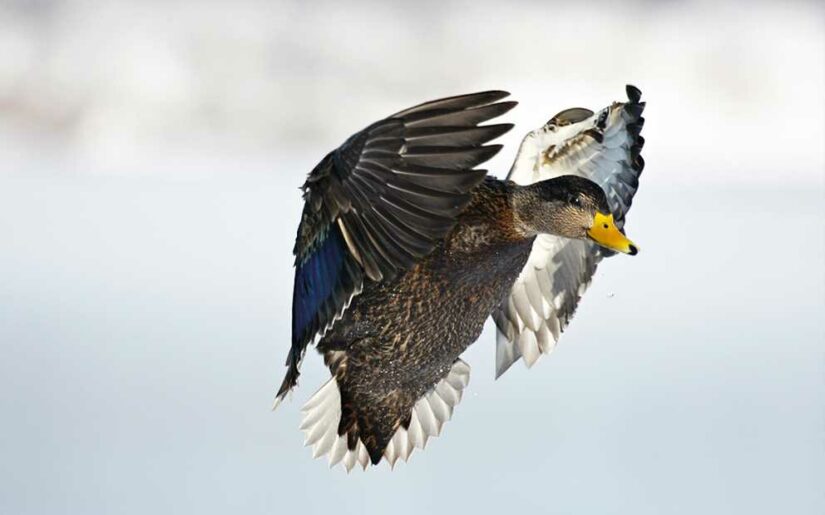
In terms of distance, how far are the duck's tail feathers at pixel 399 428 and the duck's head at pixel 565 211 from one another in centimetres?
62

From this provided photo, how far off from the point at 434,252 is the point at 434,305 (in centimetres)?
13

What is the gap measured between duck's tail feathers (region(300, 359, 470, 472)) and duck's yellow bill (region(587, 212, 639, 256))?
0.67 m

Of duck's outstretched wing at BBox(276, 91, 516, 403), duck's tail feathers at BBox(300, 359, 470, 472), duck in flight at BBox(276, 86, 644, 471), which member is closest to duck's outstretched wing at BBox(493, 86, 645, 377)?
duck in flight at BBox(276, 86, 644, 471)

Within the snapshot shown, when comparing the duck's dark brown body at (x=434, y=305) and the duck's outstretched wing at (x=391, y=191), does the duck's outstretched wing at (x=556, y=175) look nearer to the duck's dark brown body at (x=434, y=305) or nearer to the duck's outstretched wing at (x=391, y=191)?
the duck's dark brown body at (x=434, y=305)

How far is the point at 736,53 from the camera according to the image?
22.7 ft

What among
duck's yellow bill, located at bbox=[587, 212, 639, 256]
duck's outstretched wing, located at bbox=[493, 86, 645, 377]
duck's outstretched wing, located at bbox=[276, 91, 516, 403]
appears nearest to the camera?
duck's outstretched wing, located at bbox=[276, 91, 516, 403]

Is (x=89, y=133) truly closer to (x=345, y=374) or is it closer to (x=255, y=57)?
(x=255, y=57)

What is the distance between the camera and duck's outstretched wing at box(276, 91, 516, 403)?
2.92 m

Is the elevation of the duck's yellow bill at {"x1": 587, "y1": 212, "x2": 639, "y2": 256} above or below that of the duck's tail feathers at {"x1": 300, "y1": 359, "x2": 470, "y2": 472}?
above

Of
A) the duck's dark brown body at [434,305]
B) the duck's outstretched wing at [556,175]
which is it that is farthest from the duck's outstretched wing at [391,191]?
the duck's outstretched wing at [556,175]

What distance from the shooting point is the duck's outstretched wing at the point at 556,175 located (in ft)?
11.9

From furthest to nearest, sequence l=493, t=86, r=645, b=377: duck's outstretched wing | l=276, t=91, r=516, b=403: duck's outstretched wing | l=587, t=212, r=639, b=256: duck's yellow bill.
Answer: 1. l=493, t=86, r=645, b=377: duck's outstretched wing
2. l=587, t=212, r=639, b=256: duck's yellow bill
3. l=276, t=91, r=516, b=403: duck's outstretched wing

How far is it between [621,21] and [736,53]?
57 centimetres

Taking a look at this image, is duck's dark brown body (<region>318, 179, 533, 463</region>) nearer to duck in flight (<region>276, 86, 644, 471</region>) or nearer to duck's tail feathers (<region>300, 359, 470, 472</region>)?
duck in flight (<region>276, 86, 644, 471</region>)
